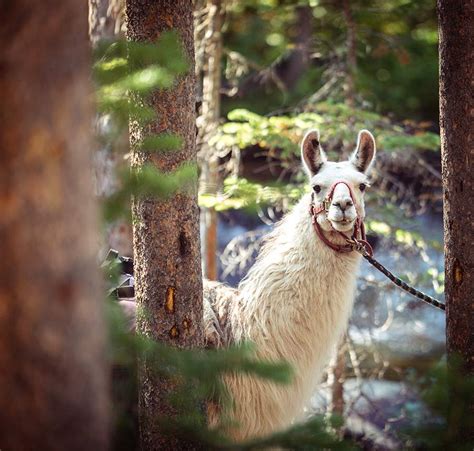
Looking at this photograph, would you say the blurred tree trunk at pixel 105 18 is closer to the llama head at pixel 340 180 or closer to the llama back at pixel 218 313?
the llama head at pixel 340 180

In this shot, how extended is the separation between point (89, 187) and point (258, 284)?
315cm

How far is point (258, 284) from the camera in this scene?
4.73 m

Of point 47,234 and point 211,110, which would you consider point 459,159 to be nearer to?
point 47,234

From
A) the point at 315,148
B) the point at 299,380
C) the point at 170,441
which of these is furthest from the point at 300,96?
the point at 170,441

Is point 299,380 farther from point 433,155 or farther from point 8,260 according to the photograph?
point 433,155

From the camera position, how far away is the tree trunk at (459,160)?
153 inches

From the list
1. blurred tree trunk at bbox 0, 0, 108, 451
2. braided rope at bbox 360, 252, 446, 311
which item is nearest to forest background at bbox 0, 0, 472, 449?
blurred tree trunk at bbox 0, 0, 108, 451

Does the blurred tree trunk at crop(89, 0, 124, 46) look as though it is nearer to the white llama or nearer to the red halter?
the white llama

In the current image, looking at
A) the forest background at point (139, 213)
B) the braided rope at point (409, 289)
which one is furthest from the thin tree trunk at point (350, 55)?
the braided rope at point (409, 289)

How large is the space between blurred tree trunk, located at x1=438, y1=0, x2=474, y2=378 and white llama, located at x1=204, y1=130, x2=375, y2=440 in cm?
71

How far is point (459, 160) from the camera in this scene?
12.9 feet

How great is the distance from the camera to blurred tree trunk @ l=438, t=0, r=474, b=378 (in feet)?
12.7

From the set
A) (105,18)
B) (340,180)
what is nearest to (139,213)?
(340,180)

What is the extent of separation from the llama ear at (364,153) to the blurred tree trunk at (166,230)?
1.63 m
